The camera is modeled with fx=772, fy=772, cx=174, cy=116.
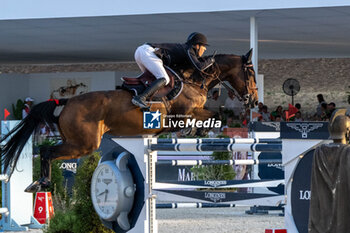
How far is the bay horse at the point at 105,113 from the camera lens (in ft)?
19.6

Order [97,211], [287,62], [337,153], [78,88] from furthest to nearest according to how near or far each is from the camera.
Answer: [287,62] → [78,88] → [97,211] → [337,153]

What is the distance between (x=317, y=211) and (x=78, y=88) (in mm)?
15929

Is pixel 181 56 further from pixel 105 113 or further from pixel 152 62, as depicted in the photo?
pixel 105 113

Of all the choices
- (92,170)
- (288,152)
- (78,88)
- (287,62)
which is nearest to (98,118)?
(92,170)

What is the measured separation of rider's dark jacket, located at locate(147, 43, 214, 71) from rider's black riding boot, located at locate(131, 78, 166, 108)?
22 cm

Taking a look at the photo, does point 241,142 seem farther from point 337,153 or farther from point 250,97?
point 337,153

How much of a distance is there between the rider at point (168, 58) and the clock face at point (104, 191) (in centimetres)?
89

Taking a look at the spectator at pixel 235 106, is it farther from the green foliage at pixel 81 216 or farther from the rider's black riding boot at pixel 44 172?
the green foliage at pixel 81 216

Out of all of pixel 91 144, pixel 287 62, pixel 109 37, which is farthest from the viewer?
pixel 287 62

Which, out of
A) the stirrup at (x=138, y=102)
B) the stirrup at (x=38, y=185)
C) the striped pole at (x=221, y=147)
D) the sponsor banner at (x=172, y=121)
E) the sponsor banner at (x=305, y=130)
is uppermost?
the stirrup at (x=138, y=102)

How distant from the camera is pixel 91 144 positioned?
19.7 ft

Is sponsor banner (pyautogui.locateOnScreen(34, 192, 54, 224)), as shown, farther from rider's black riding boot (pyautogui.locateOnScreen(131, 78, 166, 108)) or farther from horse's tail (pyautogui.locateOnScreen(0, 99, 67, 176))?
rider's black riding boot (pyautogui.locateOnScreen(131, 78, 166, 108))

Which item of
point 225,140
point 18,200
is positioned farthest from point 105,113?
point 18,200

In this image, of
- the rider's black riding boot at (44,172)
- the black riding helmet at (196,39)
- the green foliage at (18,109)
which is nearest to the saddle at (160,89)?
the black riding helmet at (196,39)
